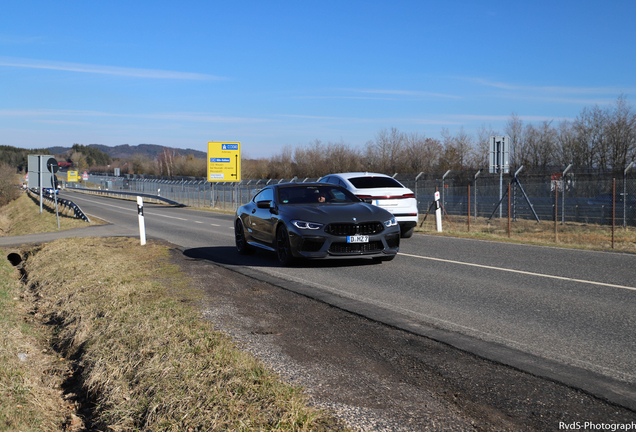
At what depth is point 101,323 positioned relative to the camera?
5.96 meters

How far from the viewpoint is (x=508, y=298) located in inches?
278

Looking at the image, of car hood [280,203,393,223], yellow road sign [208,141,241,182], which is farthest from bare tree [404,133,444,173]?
car hood [280,203,393,223]

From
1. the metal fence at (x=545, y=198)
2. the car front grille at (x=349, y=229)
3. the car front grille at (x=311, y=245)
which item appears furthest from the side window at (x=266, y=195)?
the metal fence at (x=545, y=198)

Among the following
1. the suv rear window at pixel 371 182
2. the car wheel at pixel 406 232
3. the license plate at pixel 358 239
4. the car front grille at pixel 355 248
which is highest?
the suv rear window at pixel 371 182

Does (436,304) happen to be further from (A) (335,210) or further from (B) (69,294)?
(B) (69,294)

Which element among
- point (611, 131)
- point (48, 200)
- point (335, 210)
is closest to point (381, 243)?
point (335, 210)

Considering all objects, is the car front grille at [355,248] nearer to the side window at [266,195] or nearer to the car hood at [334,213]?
the car hood at [334,213]

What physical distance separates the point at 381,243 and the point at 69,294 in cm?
496


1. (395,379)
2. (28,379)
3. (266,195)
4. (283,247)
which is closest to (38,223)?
(266,195)

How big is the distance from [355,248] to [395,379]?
17.8ft

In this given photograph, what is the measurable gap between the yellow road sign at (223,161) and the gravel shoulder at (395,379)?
40.8m

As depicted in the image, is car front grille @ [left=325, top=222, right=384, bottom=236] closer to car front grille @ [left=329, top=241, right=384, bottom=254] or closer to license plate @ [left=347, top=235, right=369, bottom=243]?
license plate @ [left=347, top=235, right=369, bottom=243]

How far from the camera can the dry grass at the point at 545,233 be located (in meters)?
15.0

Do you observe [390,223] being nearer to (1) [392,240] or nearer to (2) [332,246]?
(1) [392,240]
